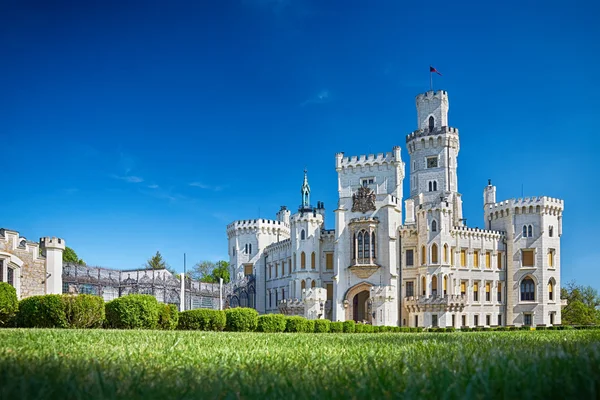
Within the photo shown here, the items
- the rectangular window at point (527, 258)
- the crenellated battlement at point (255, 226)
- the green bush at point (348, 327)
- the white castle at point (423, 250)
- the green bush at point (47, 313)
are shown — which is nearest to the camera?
the green bush at point (47, 313)

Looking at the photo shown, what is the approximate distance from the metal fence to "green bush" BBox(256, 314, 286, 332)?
691 inches

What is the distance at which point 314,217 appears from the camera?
60000mm

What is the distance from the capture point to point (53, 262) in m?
36.0

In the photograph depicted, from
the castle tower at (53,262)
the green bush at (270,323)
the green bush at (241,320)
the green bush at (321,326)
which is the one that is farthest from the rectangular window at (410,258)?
the castle tower at (53,262)

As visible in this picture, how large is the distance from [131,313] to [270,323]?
8267mm

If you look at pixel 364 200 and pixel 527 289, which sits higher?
pixel 364 200

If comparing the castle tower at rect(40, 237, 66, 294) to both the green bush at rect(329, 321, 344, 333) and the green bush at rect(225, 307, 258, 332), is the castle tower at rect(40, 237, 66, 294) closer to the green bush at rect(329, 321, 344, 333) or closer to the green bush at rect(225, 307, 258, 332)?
the green bush at rect(225, 307, 258, 332)

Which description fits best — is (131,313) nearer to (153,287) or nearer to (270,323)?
(270,323)

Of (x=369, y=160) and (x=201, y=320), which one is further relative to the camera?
(x=369, y=160)

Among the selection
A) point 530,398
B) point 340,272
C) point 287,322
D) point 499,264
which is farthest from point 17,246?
point 499,264

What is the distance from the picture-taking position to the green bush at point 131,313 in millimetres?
22391

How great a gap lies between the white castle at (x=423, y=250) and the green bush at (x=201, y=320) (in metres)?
29.4

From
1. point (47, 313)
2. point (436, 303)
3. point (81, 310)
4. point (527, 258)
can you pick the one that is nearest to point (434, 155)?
point (527, 258)

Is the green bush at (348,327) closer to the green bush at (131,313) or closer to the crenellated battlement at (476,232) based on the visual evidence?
the green bush at (131,313)
